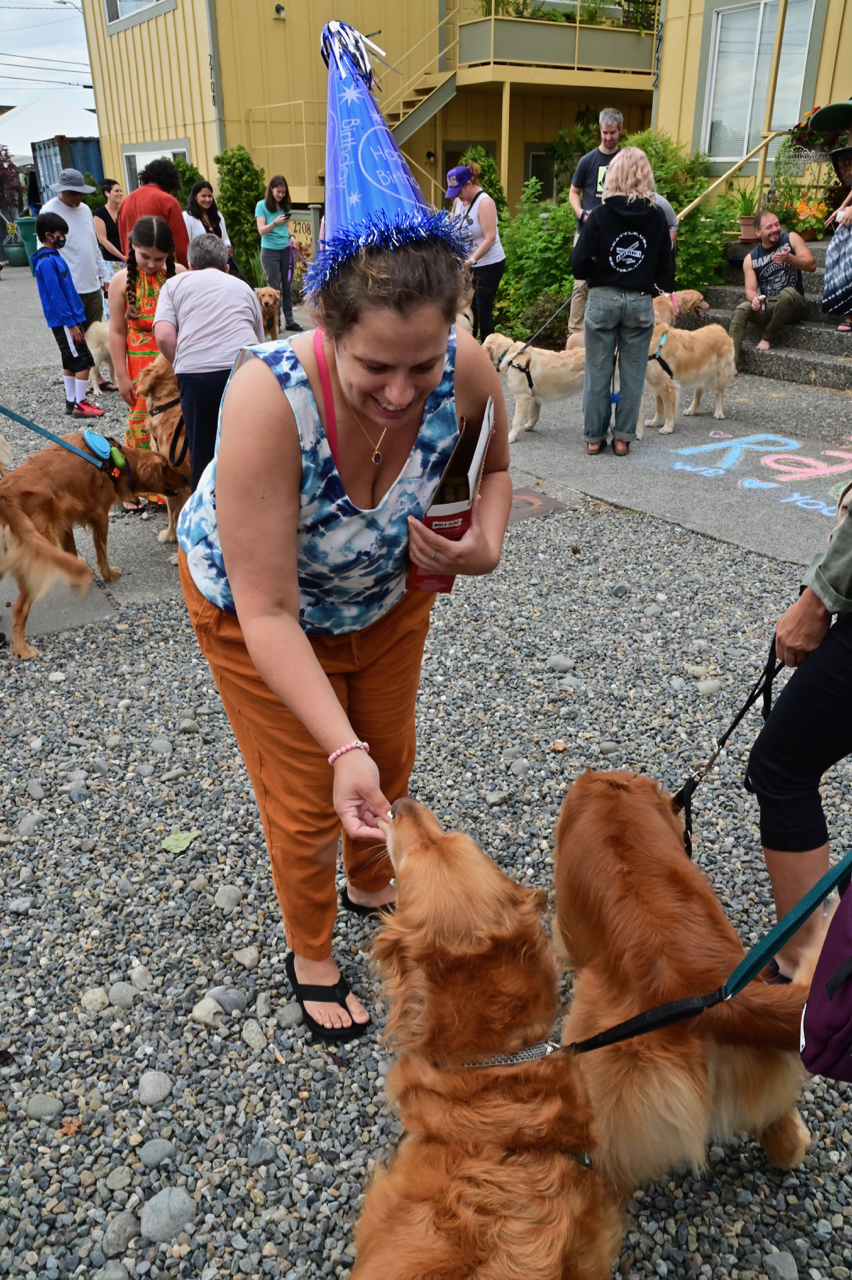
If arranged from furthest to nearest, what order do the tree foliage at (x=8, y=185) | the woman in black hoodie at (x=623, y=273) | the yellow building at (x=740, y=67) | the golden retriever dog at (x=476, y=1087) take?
the tree foliage at (x=8, y=185)
the yellow building at (x=740, y=67)
the woman in black hoodie at (x=623, y=273)
the golden retriever dog at (x=476, y=1087)

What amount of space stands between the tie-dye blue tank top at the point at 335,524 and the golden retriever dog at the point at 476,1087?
602 mm

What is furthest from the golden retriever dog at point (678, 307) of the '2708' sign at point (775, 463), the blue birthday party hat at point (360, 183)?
the blue birthday party hat at point (360, 183)

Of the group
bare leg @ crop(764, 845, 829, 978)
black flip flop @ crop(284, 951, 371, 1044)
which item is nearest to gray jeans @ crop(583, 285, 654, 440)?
bare leg @ crop(764, 845, 829, 978)

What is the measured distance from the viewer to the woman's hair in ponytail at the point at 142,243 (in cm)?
605

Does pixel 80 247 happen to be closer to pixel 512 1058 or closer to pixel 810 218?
pixel 810 218

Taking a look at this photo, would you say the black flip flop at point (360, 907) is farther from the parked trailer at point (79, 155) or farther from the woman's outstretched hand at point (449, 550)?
the parked trailer at point (79, 155)

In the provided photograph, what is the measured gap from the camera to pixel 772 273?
370 inches

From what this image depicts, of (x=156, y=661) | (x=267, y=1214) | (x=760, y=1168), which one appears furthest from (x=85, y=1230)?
(x=156, y=661)

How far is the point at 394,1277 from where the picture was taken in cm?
141

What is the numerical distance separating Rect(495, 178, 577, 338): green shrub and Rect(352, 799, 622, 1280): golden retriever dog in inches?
404

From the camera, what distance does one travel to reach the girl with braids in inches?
241

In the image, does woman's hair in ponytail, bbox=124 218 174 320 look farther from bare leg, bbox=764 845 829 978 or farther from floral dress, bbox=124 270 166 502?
bare leg, bbox=764 845 829 978

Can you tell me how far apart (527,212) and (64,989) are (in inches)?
498

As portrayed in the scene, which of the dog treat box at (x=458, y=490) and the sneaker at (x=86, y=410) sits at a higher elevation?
the dog treat box at (x=458, y=490)
